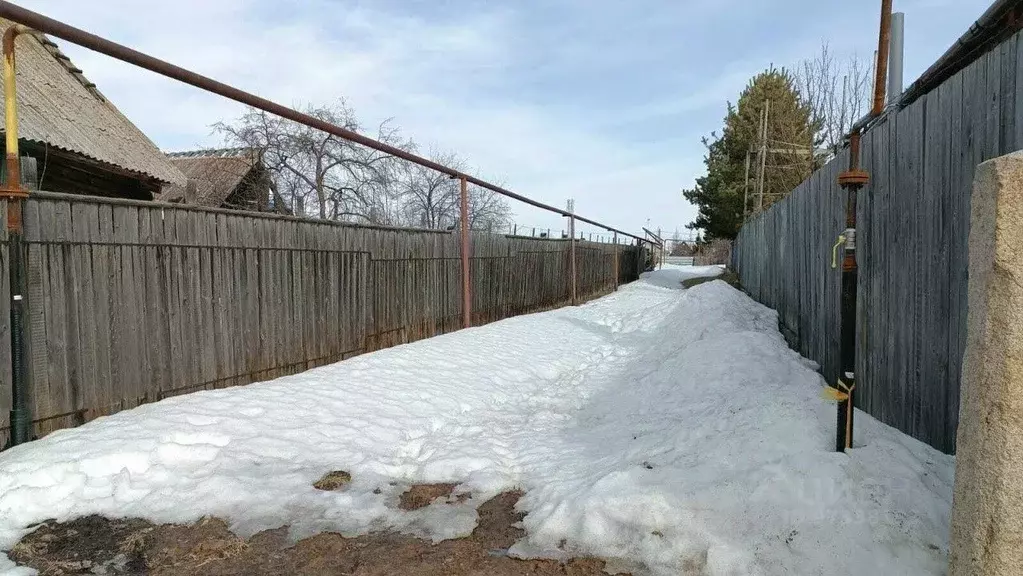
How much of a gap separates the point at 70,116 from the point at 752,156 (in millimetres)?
30745

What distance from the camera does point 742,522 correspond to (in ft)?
9.62

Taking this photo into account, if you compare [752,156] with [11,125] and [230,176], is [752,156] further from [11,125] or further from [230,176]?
[11,125]

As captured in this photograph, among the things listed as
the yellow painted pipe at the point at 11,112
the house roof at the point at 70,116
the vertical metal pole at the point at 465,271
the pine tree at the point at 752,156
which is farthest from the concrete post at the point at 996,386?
the pine tree at the point at 752,156

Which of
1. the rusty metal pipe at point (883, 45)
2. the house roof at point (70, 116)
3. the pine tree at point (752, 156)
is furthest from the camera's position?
the pine tree at point (752, 156)

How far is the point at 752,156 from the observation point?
3244 centimetres

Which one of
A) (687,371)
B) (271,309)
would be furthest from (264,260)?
(687,371)

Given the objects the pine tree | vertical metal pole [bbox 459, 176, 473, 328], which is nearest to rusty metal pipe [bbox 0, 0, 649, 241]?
vertical metal pole [bbox 459, 176, 473, 328]

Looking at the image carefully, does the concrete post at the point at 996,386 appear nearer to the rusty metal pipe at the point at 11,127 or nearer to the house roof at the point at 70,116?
the rusty metal pipe at the point at 11,127

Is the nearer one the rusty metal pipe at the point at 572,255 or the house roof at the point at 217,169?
the rusty metal pipe at the point at 572,255

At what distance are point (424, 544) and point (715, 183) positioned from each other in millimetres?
34619

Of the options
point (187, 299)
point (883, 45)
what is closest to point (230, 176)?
point (187, 299)

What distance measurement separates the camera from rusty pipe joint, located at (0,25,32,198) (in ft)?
12.6

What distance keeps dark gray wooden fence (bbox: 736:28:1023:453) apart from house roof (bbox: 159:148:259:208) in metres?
17.9

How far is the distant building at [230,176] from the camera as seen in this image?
1881 centimetres
